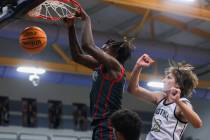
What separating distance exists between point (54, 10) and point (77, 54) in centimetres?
139

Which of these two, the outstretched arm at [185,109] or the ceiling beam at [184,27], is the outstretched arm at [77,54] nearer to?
the outstretched arm at [185,109]

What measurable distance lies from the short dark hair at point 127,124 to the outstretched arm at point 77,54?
118 centimetres

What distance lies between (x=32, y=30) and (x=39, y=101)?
11072 mm

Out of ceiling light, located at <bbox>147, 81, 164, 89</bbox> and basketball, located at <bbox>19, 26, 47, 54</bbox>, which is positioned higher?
basketball, located at <bbox>19, 26, 47, 54</bbox>

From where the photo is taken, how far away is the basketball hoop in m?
5.55

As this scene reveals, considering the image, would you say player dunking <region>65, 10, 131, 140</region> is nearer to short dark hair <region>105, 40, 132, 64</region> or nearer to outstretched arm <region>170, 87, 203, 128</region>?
short dark hair <region>105, 40, 132, 64</region>

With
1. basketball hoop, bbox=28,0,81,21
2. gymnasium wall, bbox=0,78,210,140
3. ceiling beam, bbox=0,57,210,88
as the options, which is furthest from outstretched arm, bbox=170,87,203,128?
gymnasium wall, bbox=0,78,210,140

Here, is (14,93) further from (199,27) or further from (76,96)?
(199,27)

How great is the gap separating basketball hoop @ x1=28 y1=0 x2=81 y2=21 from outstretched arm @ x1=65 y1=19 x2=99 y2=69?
21.3 inches

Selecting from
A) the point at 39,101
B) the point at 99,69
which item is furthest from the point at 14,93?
the point at 99,69

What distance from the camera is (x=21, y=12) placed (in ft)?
18.0

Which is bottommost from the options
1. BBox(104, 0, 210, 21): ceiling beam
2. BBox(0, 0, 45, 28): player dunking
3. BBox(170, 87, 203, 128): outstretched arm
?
BBox(104, 0, 210, 21): ceiling beam

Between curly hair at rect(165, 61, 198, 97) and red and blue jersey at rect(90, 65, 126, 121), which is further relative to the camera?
curly hair at rect(165, 61, 198, 97)

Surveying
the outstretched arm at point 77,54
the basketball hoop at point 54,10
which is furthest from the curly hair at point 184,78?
the basketball hoop at point 54,10
